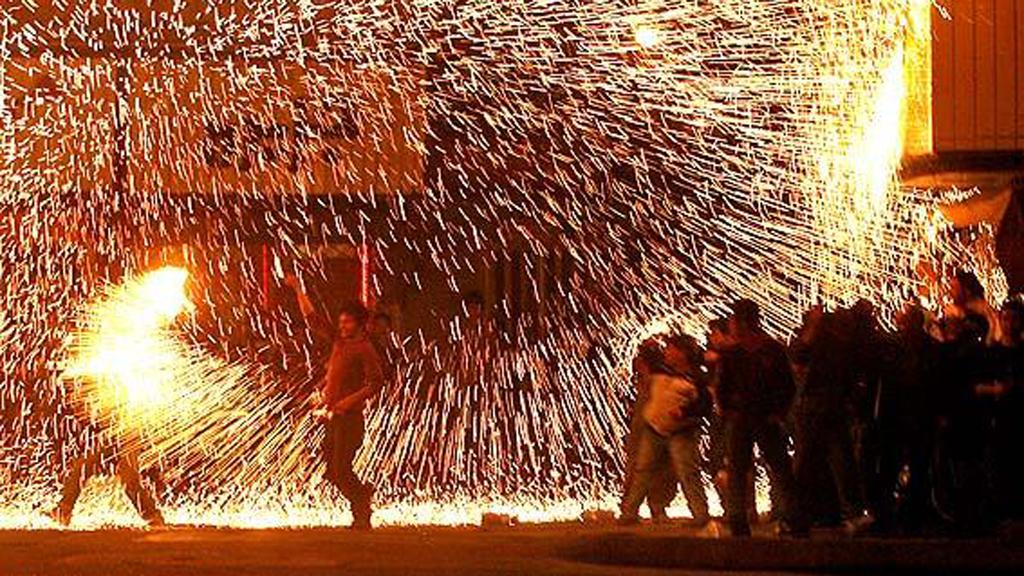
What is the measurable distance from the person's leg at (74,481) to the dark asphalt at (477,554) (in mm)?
633

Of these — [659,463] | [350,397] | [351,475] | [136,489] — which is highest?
[350,397]

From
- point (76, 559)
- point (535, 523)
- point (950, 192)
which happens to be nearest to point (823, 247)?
point (950, 192)

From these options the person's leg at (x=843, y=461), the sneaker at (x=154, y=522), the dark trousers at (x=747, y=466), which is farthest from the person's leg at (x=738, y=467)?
the sneaker at (x=154, y=522)

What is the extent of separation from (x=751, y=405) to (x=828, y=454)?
793 mm

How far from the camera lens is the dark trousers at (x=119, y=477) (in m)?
18.6

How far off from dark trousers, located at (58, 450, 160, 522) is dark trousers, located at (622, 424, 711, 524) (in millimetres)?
3441

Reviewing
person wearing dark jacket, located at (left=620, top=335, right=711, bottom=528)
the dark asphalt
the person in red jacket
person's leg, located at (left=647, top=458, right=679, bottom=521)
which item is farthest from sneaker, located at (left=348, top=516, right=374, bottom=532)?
person wearing dark jacket, located at (left=620, top=335, right=711, bottom=528)

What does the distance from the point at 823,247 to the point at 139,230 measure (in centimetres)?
715

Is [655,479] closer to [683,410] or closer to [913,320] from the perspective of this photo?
[683,410]

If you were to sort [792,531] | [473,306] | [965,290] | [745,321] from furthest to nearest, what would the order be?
[473,306] < [965,290] < [745,321] < [792,531]

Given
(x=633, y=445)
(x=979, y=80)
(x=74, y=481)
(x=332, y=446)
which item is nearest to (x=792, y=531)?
(x=633, y=445)

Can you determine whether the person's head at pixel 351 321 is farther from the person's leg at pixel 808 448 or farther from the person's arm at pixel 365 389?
the person's leg at pixel 808 448

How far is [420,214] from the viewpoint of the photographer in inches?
1104

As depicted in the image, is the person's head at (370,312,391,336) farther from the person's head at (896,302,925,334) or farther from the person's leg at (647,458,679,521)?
the person's head at (896,302,925,334)
